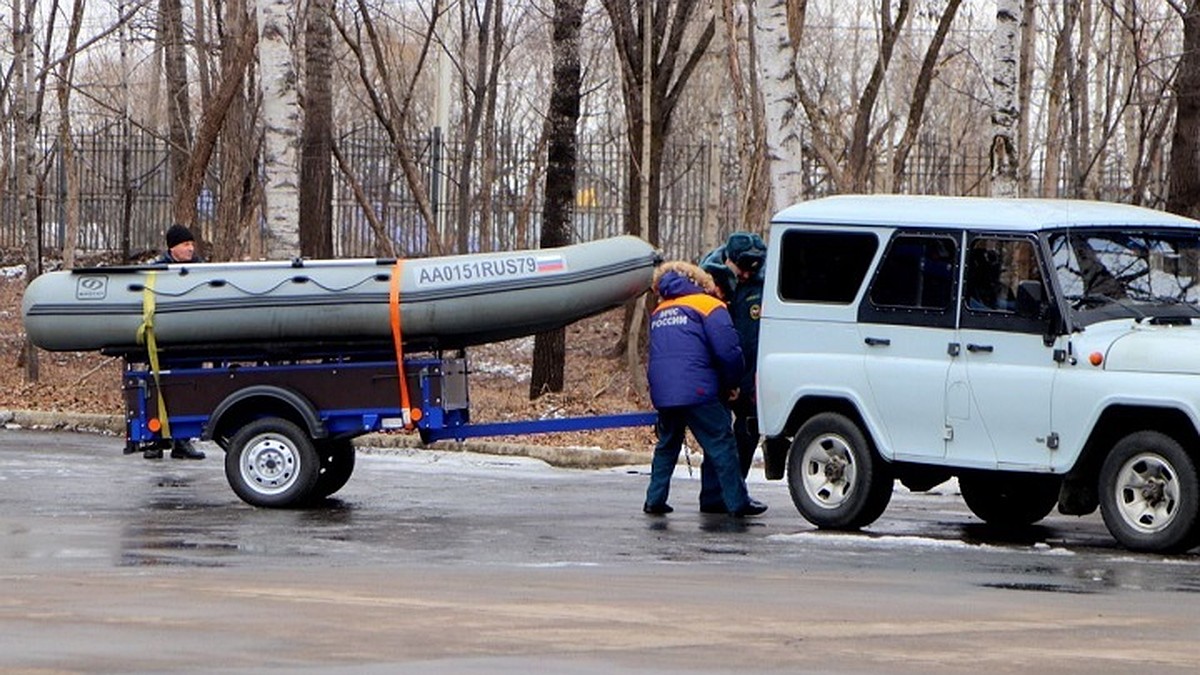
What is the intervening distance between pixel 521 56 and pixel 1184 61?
34607 millimetres

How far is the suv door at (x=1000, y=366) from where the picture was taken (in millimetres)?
12344

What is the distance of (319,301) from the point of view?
14.3m

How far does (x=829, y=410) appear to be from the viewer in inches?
529

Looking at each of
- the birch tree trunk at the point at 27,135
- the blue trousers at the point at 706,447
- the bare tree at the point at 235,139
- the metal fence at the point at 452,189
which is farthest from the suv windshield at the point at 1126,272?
the metal fence at the point at 452,189

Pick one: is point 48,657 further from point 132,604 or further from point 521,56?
point 521,56

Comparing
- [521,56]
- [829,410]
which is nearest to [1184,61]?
[829,410]

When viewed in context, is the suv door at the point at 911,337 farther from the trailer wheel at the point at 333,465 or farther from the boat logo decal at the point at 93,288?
the boat logo decal at the point at 93,288

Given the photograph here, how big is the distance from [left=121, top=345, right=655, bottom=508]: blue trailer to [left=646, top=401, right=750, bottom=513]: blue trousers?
0.29 m

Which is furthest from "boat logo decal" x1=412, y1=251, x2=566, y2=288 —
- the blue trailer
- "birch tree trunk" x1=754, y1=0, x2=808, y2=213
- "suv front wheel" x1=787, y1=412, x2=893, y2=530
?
"birch tree trunk" x1=754, y1=0, x2=808, y2=213

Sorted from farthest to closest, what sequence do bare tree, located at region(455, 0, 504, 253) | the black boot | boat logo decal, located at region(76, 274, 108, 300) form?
bare tree, located at region(455, 0, 504, 253) < the black boot < boat logo decal, located at region(76, 274, 108, 300)

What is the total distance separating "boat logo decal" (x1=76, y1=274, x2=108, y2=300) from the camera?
1463 cm

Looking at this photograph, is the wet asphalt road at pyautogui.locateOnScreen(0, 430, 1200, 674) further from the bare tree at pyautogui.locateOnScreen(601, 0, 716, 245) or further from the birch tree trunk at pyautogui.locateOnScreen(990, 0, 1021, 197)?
the bare tree at pyautogui.locateOnScreen(601, 0, 716, 245)

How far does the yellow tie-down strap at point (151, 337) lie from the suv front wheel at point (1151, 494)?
6.49 m

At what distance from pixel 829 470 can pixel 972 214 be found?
192 cm
